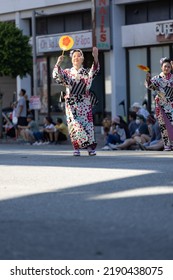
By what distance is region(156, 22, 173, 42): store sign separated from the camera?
100 feet

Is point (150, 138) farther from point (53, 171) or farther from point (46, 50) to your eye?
point (46, 50)

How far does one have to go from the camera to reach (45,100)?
37.8 meters

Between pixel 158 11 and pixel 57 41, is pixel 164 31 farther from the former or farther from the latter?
pixel 57 41

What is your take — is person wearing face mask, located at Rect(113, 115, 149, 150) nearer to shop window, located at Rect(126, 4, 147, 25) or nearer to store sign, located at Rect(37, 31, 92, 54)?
shop window, located at Rect(126, 4, 147, 25)

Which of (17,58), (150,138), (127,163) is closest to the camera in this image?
(127,163)

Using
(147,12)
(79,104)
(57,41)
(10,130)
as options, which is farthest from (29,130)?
(79,104)

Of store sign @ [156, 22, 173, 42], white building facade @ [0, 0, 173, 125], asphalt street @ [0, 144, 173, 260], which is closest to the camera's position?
asphalt street @ [0, 144, 173, 260]

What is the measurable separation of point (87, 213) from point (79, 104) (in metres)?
8.52

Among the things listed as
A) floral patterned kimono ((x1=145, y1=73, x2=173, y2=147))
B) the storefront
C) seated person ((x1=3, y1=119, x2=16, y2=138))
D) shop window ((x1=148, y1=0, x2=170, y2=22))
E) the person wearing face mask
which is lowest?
seated person ((x1=3, y1=119, x2=16, y2=138))

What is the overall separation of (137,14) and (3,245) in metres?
26.1

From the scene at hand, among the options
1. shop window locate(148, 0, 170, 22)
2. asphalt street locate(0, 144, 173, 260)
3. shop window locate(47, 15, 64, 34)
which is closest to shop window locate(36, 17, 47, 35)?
shop window locate(47, 15, 64, 34)

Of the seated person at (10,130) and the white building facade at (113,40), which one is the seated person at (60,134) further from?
the white building facade at (113,40)

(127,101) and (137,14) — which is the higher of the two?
(137,14)
